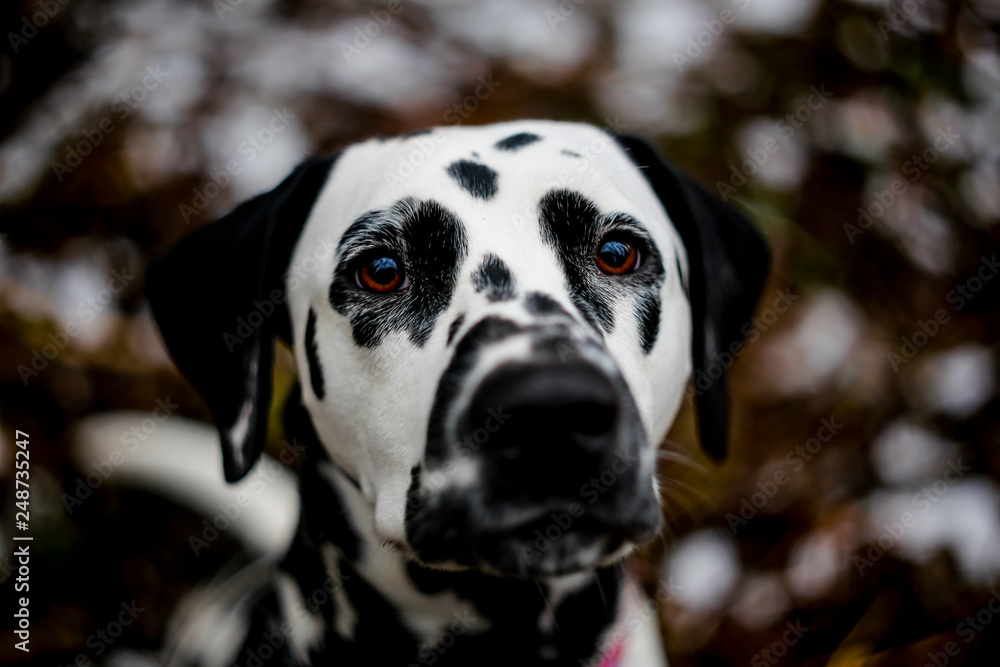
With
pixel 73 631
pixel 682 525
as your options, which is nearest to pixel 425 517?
pixel 682 525

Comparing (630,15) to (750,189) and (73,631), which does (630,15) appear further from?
(73,631)

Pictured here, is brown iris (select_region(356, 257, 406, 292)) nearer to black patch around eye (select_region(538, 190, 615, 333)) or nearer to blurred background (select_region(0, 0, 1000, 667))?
black patch around eye (select_region(538, 190, 615, 333))

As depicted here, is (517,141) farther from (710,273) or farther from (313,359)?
(313,359)

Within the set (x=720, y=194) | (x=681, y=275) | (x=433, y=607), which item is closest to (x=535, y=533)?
(x=433, y=607)

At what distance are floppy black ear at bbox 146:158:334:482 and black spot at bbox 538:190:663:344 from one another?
2.69 ft

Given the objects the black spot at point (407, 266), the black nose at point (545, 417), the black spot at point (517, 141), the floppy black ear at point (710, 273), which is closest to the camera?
the black nose at point (545, 417)

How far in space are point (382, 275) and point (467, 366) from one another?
52 cm

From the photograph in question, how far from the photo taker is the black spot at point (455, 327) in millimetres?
1593

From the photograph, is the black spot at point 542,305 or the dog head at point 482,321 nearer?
the dog head at point 482,321

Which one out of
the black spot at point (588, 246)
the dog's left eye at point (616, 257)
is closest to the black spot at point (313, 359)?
the black spot at point (588, 246)

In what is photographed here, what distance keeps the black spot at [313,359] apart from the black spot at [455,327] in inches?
19.3

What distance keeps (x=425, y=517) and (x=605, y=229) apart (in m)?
0.87

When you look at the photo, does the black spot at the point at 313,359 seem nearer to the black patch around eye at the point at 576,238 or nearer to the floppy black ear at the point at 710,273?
the black patch around eye at the point at 576,238

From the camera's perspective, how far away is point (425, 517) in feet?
4.91
